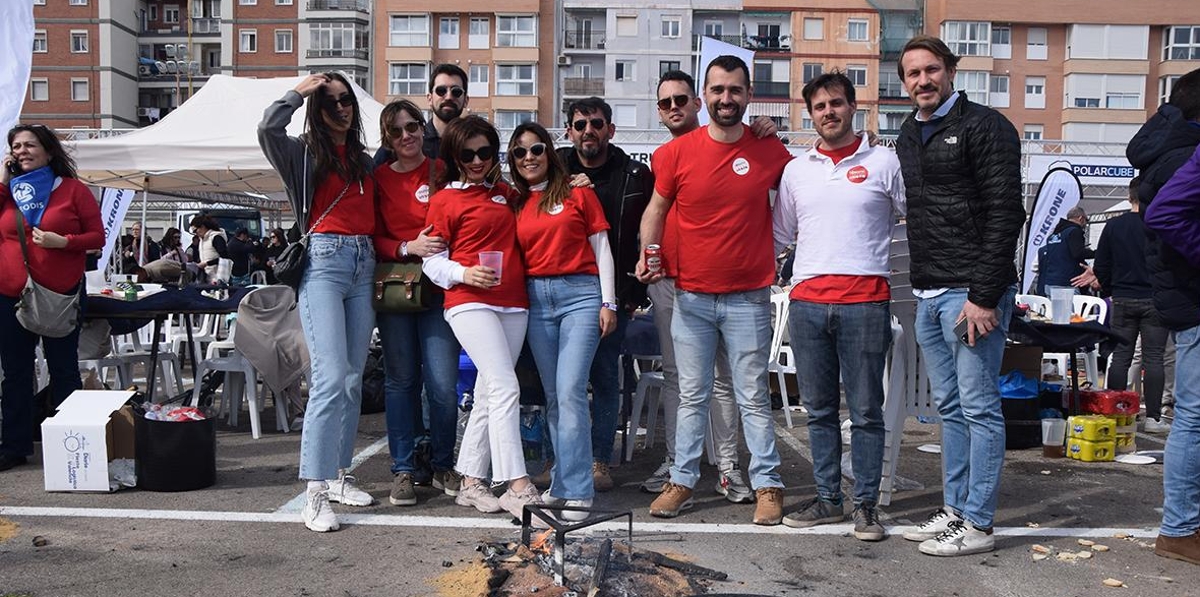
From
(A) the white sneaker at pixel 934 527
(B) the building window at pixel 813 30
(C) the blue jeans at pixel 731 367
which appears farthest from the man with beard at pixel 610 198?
(B) the building window at pixel 813 30

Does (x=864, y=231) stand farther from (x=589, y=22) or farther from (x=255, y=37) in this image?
(x=255, y=37)

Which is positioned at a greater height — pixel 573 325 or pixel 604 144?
pixel 604 144

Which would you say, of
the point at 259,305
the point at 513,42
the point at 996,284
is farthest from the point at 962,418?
the point at 513,42

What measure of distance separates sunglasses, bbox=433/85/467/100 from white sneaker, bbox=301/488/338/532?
2.21 metres

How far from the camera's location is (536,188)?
15.9 ft

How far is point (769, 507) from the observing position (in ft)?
15.9

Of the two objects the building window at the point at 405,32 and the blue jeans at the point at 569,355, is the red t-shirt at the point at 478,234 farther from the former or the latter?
the building window at the point at 405,32

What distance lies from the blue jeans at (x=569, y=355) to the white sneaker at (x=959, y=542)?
153cm

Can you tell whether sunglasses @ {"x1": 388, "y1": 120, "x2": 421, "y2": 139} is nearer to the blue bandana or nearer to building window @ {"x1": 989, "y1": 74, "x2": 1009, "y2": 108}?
the blue bandana

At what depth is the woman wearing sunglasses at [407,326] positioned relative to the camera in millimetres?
5035

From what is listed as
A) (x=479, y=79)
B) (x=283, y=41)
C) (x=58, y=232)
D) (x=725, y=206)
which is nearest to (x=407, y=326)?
(x=725, y=206)

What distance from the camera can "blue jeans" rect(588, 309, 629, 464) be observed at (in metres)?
5.30

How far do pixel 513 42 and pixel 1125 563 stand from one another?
5909 cm

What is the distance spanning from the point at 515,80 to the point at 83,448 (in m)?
57.5
